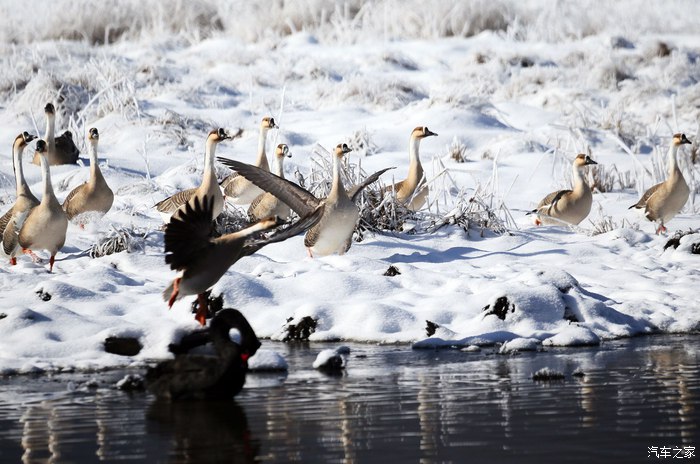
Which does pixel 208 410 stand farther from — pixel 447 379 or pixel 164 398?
pixel 447 379

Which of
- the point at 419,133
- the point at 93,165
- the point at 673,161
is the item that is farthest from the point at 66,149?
the point at 673,161

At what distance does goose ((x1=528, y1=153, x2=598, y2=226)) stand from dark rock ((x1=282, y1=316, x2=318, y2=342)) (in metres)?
5.79

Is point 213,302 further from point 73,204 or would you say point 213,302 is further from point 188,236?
point 73,204

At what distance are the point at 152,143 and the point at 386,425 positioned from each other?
44.7ft

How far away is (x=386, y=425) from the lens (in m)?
6.25

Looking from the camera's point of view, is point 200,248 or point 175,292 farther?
point 175,292

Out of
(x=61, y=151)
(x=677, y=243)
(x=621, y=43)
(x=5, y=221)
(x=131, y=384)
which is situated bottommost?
(x=131, y=384)

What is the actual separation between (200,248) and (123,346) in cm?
96

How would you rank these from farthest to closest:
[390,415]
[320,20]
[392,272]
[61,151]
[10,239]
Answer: [320,20]
[61,151]
[10,239]
[392,272]
[390,415]

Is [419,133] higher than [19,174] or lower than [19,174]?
higher

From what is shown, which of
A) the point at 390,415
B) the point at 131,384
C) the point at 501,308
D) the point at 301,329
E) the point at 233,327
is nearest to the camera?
the point at 390,415

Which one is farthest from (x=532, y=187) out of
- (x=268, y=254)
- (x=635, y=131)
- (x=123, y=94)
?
(x=123, y=94)

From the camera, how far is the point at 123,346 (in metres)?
8.77

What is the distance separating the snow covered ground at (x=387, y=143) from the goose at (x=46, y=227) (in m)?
0.29
